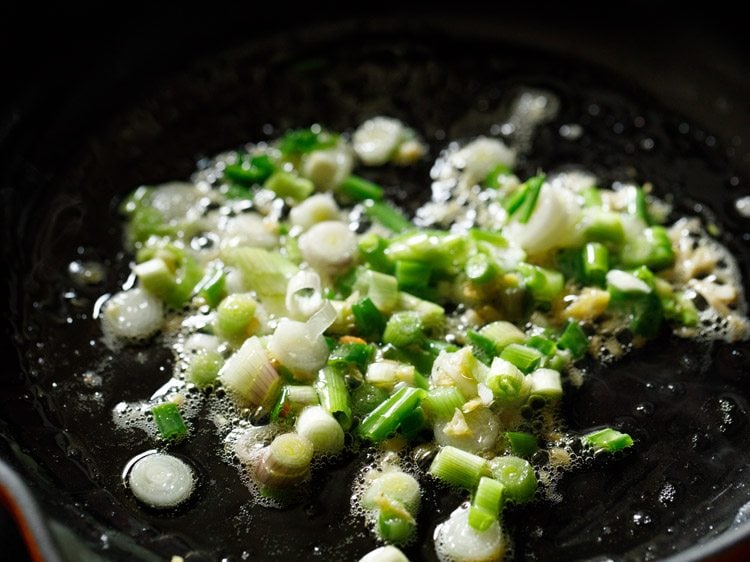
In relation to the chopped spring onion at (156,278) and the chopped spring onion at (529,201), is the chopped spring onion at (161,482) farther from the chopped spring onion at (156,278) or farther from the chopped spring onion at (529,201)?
the chopped spring onion at (529,201)

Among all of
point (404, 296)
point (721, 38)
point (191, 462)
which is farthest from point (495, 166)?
point (191, 462)

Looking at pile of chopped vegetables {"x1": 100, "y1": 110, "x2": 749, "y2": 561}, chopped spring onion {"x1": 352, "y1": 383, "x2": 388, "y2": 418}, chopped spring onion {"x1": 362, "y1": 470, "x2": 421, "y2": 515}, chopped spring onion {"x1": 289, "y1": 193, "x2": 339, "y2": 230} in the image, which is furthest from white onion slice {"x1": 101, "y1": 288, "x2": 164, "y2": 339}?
chopped spring onion {"x1": 362, "y1": 470, "x2": 421, "y2": 515}

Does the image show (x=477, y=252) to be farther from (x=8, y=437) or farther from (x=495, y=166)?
(x=8, y=437)

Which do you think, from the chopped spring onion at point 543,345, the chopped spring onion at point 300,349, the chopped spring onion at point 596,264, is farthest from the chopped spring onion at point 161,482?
the chopped spring onion at point 596,264

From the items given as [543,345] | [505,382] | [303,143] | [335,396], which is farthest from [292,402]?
[303,143]

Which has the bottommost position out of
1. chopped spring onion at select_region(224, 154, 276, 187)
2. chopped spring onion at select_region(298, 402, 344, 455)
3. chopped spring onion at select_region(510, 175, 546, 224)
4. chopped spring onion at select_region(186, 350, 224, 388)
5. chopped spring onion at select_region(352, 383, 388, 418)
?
chopped spring onion at select_region(298, 402, 344, 455)

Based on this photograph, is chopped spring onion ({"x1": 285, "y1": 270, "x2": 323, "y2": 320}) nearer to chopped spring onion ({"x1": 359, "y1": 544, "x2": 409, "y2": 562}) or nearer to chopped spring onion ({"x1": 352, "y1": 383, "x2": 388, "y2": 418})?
chopped spring onion ({"x1": 352, "y1": 383, "x2": 388, "y2": 418})

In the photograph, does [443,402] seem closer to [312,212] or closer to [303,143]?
[312,212]
